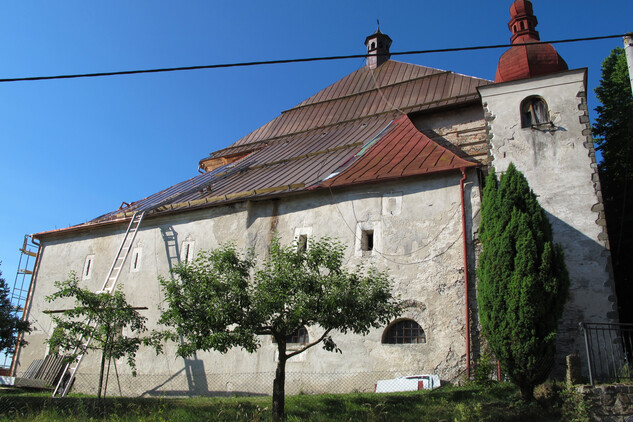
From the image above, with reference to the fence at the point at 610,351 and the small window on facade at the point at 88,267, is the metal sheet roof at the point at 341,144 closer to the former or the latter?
the small window on facade at the point at 88,267

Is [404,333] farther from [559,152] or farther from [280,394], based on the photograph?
[559,152]

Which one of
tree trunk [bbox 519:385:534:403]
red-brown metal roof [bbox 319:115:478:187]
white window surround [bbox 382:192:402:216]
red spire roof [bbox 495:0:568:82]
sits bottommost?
tree trunk [bbox 519:385:534:403]

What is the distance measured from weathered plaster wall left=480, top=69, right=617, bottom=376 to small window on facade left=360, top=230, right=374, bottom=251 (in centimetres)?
364

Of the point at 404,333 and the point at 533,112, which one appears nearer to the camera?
the point at 404,333

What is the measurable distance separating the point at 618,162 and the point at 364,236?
9.84 m

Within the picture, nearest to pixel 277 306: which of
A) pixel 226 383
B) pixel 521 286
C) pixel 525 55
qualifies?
pixel 521 286

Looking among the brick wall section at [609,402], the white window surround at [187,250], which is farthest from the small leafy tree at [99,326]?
the brick wall section at [609,402]

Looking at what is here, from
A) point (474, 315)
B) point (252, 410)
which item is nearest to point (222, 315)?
point (252, 410)

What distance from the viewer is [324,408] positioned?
32.7 feet

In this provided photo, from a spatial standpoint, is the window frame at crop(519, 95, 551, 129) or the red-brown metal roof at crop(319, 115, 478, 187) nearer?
Answer: the window frame at crop(519, 95, 551, 129)

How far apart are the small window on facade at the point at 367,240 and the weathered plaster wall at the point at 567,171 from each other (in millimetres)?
3639

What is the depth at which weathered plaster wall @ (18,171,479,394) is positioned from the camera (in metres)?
12.9

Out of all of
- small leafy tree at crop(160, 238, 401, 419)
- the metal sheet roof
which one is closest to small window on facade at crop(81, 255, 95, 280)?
the metal sheet roof

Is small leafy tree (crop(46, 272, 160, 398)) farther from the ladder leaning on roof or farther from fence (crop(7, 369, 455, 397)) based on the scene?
the ladder leaning on roof
